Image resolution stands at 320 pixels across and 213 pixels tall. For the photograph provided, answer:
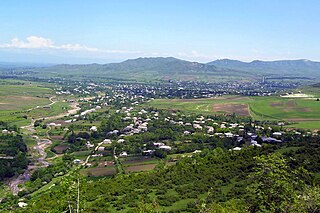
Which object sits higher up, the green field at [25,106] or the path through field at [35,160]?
the green field at [25,106]

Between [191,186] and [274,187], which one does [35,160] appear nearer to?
[191,186]

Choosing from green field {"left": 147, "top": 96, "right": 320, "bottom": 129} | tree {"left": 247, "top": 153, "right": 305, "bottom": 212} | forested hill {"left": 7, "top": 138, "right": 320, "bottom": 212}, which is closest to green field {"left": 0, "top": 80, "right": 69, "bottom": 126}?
green field {"left": 147, "top": 96, "right": 320, "bottom": 129}

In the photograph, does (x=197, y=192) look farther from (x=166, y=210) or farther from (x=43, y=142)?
(x=43, y=142)

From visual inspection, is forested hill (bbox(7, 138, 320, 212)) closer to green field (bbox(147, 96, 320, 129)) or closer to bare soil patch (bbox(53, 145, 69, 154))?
bare soil patch (bbox(53, 145, 69, 154))

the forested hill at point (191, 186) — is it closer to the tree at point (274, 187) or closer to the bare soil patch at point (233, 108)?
the tree at point (274, 187)

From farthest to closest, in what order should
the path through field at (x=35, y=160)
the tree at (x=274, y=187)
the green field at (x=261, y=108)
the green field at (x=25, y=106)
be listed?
the green field at (x=25, y=106) < the green field at (x=261, y=108) < the path through field at (x=35, y=160) < the tree at (x=274, y=187)

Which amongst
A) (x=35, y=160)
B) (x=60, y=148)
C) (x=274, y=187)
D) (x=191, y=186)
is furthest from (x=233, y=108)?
(x=274, y=187)

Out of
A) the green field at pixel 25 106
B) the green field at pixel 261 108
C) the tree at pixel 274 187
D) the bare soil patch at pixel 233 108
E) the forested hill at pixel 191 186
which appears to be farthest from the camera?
the bare soil patch at pixel 233 108

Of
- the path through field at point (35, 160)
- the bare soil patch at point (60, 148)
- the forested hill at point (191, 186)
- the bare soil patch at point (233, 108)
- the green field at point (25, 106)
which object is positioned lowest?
the path through field at point (35, 160)

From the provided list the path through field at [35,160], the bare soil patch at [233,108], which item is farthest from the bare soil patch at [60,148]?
the bare soil patch at [233,108]
